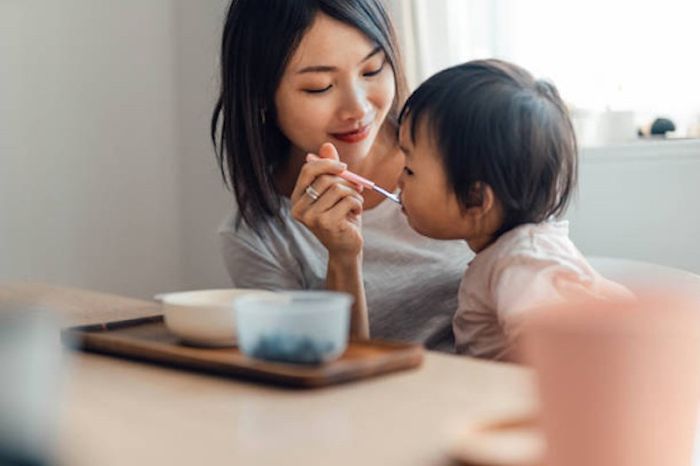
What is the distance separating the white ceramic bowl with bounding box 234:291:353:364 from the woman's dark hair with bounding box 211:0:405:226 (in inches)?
34.1

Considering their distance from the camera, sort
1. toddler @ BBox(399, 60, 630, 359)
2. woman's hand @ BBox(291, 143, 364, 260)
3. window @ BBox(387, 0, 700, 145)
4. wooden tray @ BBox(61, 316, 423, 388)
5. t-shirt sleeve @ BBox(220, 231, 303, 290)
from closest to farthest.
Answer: wooden tray @ BBox(61, 316, 423, 388) < toddler @ BBox(399, 60, 630, 359) < woman's hand @ BBox(291, 143, 364, 260) < t-shirt sleeve @ BBox(220, 231, 303, 290) < window @ BBox(387, 0, 700, 145)

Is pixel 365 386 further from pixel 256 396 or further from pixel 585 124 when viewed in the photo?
pixel 585 124

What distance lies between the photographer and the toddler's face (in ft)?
4.85

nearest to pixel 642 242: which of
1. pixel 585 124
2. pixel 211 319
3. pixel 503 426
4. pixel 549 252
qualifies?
pixel 585 124

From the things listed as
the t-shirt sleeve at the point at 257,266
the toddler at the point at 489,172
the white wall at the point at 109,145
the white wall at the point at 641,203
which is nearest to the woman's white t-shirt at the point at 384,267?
the t-shirt sleeve at the point at 257,266

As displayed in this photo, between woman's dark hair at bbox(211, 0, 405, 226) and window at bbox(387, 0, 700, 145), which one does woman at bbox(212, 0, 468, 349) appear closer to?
woman's dark hair at bbox(211, 0, 405, 226)

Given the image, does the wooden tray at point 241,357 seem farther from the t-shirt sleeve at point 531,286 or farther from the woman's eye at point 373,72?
the woman's eye at point 373,72

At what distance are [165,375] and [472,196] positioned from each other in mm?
628

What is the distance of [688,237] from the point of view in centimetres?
209

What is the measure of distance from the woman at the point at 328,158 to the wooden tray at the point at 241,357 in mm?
503

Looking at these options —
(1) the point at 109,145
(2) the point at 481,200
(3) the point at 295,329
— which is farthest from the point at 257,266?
(1) the point at 109,145

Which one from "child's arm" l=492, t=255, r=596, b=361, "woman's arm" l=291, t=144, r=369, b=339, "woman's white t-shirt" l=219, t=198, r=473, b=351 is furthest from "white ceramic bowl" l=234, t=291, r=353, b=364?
"woman's white t-shirt" l=219, t=198, r=473, b=351

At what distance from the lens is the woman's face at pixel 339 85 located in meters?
1.68

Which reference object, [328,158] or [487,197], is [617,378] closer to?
[487,197]
